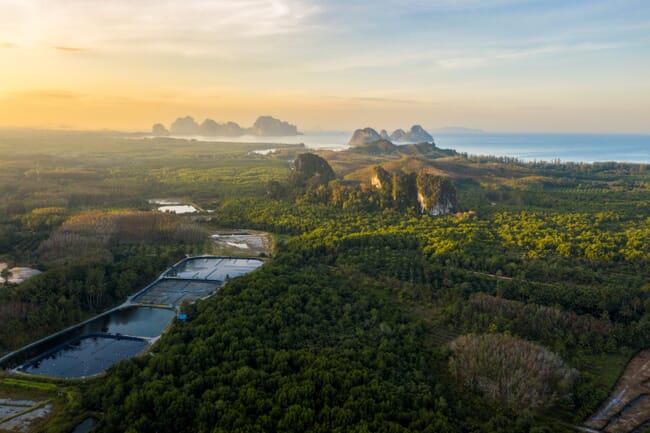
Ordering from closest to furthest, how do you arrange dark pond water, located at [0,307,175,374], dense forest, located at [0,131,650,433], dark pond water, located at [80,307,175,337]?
dense forest, located at [0,131,650,433]
dark pond water, located at [0,307,175,374]
dark pond water, located at [80,307,175,337]

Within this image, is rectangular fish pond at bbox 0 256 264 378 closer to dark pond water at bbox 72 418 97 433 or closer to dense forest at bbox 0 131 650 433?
dense forest at bbox 0 131 650 433

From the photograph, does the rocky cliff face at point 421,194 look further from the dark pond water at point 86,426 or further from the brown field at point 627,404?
the dark pond water at point 86,426

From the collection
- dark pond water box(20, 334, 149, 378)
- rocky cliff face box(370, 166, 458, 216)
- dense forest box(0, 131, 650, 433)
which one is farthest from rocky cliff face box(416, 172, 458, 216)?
dark pond water box(20, 334, 149, 378)

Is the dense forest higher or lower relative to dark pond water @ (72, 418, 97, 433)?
higher

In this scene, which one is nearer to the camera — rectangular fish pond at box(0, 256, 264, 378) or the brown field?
the brown field

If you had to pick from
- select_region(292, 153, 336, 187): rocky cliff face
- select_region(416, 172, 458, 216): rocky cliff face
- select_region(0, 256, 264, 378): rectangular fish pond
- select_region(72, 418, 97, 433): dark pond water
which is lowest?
select_region(72, 418, 97, 433): dark pond water

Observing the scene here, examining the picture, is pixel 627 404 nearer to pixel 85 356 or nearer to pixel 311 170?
pixel 85 356
